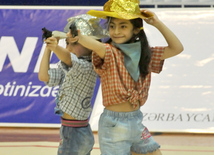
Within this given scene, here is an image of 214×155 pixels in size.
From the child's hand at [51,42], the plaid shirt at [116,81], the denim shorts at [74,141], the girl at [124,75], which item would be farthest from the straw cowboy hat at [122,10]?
the denim shorts at [74,141]

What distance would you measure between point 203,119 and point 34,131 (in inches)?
62.7

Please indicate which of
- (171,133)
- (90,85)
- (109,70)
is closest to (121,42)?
(109,70)

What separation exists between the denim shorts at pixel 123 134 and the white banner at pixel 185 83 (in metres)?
1.87

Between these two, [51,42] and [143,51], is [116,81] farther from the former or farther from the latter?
[51,42]

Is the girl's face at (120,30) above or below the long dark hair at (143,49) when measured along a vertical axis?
above

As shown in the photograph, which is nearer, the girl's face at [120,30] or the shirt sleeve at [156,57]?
the girl's face at [120,30]

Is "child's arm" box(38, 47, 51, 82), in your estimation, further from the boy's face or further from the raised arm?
the raised arm

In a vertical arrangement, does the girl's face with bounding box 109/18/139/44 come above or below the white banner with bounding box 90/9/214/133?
above

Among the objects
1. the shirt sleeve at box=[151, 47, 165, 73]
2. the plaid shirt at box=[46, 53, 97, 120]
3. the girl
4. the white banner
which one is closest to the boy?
the plaid shirt at box=[46, 53, 97, 120]

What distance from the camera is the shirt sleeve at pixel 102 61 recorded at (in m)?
2.27

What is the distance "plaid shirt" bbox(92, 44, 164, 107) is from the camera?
227cm

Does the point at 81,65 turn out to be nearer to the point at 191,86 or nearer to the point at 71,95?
the point at 71,95

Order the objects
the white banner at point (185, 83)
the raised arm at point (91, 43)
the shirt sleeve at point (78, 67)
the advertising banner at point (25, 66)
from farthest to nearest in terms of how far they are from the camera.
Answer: the advertising banner at point (25, 66) < the white banner at point (185, 83) < the shirt sleeve at point (78, 67) < the raised arm at point (91, 43)

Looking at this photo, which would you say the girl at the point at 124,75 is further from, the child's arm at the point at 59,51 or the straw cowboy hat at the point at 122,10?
the child's arm at the point at 59,51
